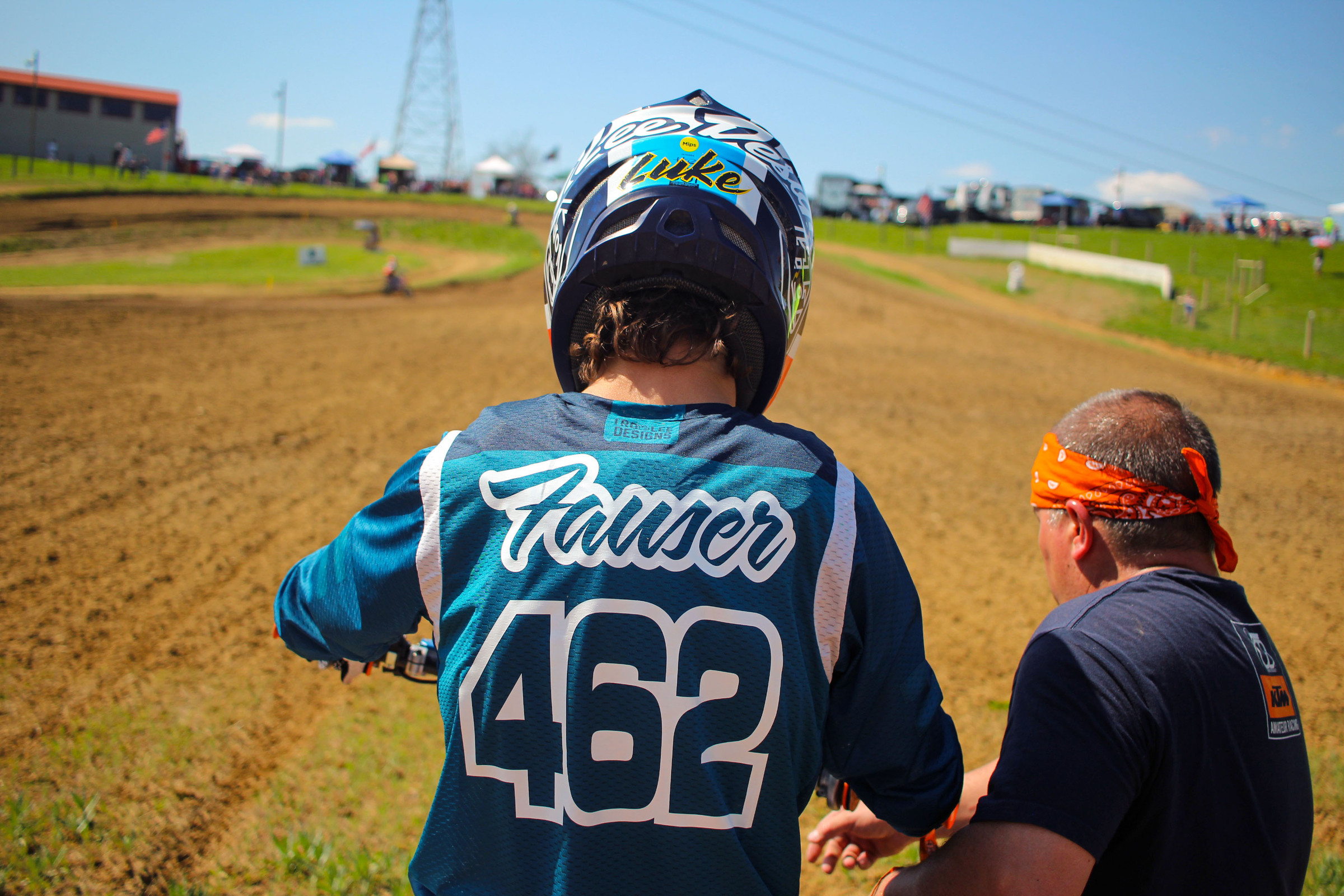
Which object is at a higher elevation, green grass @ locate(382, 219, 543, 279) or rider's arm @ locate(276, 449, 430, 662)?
green grass @ locate(382, 219, 543, 279)

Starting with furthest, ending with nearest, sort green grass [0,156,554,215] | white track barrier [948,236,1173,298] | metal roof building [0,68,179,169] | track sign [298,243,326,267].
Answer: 1. metal roof building [0,68,179,169]
2. green grass [0,156,554,215]
3. white track barrier [948,236,1173,298]
4. track sign [298,243,326,267]

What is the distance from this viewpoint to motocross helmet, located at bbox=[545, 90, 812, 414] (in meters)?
1.63

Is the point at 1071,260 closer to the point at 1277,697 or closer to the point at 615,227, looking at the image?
the point at 1277,697

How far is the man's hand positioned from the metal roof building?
204 feet

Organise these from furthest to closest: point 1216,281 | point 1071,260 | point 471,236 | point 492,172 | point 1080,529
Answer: point 492,172, point 471,236, point 1071,260, point 1216,281, point 1080,529

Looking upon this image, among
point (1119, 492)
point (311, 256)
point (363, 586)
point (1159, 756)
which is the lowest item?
Result: point (1159, 756)

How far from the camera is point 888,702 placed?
1414 millimetres

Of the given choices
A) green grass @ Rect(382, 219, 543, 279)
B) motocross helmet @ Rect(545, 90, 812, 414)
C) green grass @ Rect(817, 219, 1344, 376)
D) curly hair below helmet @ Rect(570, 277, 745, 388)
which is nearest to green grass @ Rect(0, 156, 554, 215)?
green grass @ Rect(382, 219, 543, 279)

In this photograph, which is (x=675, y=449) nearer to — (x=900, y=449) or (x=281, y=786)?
(x=281, y=786)

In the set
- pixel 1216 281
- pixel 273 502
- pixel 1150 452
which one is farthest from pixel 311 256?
pixel 1216 281

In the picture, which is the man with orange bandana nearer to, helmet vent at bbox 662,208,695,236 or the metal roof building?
helmet vent at bbox 662,208,695,236

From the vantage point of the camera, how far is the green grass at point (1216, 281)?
23531 millimetres

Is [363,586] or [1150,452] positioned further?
[1150,452]

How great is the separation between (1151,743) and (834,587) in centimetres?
81
